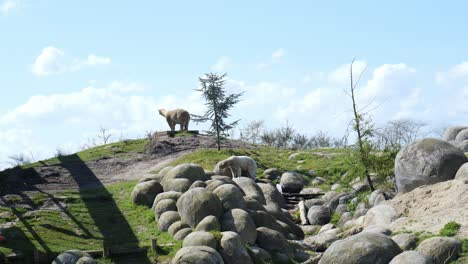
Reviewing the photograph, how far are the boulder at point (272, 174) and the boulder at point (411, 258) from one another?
757 inches

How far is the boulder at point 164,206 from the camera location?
2498cm

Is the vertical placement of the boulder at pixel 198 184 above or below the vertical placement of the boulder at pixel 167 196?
above

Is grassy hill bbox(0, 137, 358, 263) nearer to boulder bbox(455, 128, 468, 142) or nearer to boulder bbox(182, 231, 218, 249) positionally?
boulder bbox(182, 231, 218, 249)

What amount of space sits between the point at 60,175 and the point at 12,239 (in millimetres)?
14951

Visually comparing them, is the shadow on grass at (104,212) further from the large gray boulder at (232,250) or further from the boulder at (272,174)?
the boulder at (272,174)

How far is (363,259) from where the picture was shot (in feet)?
54.8

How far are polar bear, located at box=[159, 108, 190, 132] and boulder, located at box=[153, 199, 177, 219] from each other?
23.2 metres

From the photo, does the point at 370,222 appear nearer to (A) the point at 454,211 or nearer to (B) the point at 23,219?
(A) the point at 454,211

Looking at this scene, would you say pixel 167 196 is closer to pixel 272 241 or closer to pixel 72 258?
pixel 272 241

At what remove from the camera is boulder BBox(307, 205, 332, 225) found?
91.0 ft

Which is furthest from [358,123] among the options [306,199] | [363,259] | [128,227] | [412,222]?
[363,259]

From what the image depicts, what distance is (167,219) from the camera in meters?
23.8

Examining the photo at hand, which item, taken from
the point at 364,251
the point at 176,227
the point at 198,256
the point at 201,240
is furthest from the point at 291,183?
the point at 364,251

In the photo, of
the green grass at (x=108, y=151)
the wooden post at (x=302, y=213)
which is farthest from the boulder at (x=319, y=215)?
the green grass at (x=108, y=151)
